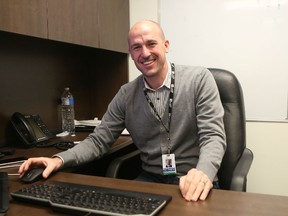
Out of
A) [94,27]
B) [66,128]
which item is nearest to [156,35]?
[94,27]

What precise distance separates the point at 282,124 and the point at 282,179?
0.42 m

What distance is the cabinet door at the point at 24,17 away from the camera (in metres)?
1.33

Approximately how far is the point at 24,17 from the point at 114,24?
993 millimetres

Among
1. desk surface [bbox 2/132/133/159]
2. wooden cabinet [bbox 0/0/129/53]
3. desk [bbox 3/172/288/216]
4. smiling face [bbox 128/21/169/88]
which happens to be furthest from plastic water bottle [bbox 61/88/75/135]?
desk [bbox 3/172/288/216]

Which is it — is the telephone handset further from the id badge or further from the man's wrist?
the id badge

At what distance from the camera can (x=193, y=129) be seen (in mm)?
1482

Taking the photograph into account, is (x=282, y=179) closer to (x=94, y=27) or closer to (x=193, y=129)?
(x=193, y=129)

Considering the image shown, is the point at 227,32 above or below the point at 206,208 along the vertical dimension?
above

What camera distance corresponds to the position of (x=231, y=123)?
1.60m

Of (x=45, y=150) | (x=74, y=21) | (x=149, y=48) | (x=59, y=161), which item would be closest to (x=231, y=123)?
(x=149, y=48)

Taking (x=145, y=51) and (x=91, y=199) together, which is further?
(x=145, y=51)

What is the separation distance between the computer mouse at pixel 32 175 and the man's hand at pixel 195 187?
0.51 metres

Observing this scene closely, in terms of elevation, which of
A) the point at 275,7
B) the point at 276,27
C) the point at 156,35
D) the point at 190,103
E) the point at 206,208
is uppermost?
the point at 275,7

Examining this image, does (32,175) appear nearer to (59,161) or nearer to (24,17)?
Answer: (59,161)
